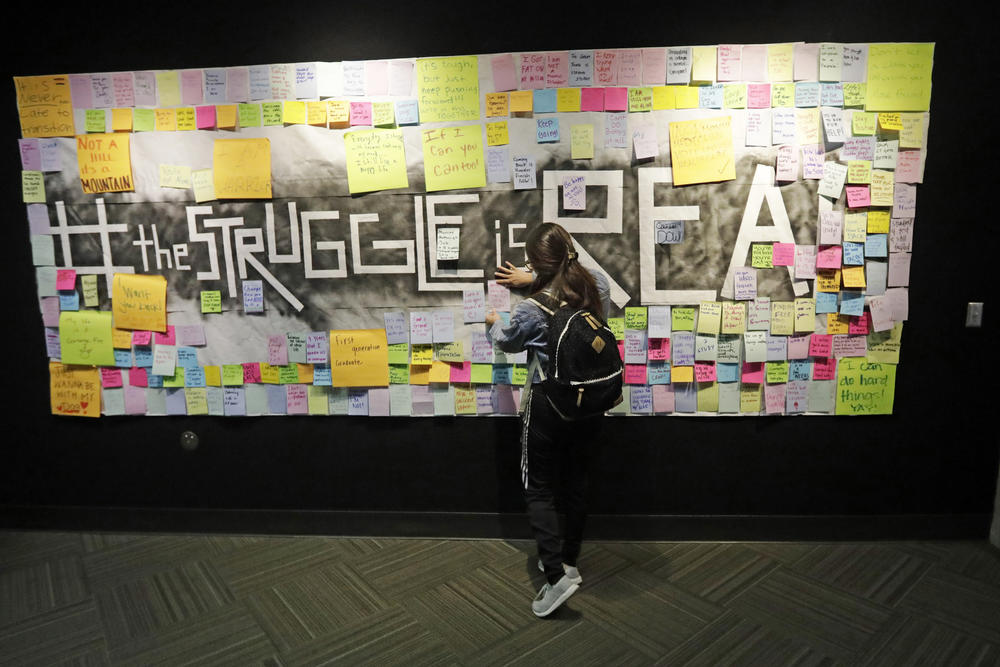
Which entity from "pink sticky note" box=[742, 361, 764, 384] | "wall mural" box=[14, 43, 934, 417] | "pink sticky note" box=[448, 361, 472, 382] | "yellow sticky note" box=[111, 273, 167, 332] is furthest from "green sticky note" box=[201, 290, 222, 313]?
"pink sticky note" box=[742, 361, 764, 384]

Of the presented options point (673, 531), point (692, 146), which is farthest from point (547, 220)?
point (673, 531)

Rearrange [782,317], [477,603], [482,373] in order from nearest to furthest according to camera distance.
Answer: [477,603], [782,317], [482,373]

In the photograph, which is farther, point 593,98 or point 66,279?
point 66,279

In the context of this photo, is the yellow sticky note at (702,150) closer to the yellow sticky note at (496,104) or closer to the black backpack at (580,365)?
the yellow sticky note at (496,104)

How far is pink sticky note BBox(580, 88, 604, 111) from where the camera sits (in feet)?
7.35

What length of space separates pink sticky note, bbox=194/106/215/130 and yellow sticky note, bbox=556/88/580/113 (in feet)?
4.69

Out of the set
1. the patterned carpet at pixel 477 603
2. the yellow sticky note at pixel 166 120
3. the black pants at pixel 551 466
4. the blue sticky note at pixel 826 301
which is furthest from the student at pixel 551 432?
the yellow sticky note at pixel 166 120

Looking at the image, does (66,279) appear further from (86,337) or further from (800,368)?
(800,368)

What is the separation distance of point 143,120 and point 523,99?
1603 mm

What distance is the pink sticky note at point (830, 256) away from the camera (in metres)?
2.29

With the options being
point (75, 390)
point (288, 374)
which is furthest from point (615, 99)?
point (75, 390)

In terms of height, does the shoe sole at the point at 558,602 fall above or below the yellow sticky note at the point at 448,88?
below

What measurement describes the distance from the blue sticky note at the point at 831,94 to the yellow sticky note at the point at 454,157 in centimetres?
135

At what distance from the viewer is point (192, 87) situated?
234cm
